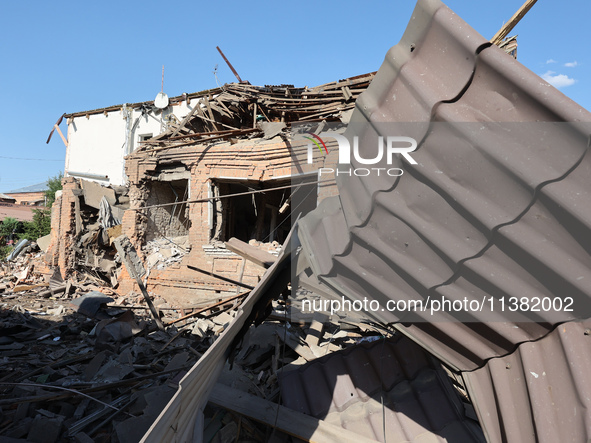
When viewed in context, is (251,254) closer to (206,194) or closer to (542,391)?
(542,391)

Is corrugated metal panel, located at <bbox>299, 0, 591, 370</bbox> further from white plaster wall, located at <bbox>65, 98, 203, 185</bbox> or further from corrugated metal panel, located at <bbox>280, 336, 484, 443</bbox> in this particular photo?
white plaster wall, located at <bbox>65, 98, 203, 185</bbox>

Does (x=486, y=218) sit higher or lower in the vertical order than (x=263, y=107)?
lower

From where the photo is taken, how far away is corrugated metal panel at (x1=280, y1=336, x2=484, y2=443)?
8.61ft

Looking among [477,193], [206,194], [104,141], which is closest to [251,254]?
[477,193]

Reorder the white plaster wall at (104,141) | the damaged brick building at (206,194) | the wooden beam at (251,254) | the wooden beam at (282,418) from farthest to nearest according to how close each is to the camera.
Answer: the white plaster wall at (104,141) < the damaged brick building at (206,194) < the wooden beam at (251,254) < the wooden beam at (282,418)

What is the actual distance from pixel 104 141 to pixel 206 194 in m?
15.9

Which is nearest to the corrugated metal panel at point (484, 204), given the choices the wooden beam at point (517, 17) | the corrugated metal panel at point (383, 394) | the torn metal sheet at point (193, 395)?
the wooden beam at point (517, 17)

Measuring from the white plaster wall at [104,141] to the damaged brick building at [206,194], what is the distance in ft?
26.1

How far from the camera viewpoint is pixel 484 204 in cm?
120

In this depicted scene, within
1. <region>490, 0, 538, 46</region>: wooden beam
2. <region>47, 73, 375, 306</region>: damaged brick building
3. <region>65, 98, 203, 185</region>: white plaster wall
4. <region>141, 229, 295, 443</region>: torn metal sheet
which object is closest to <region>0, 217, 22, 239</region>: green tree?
<region>65, 98, 203, 185</region>: white plaster wall

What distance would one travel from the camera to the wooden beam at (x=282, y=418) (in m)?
2.56

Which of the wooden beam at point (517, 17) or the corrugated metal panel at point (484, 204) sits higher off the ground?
the wooden beam at point (517, 17)

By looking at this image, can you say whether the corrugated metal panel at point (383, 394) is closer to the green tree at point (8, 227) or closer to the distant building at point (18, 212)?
Result: the green tree at point (8, 227)

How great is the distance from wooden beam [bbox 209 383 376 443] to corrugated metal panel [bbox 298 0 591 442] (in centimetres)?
130
